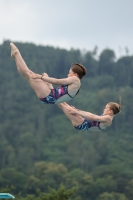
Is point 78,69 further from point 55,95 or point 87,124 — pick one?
point 87,124

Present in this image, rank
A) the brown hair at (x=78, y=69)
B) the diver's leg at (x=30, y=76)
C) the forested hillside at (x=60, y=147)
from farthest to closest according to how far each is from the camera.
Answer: the forested hillside at (x=60, y=147), the brown hair at (x=78, y=69), the diver's leg at (x=30, y=76)

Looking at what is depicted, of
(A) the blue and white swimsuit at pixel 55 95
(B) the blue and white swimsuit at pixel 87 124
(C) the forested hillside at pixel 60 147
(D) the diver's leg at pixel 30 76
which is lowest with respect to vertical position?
(B) the blue and white swimsuit at pixel 87 124

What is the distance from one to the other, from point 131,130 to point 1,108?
30.8 metres

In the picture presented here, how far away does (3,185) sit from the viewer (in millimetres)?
124312

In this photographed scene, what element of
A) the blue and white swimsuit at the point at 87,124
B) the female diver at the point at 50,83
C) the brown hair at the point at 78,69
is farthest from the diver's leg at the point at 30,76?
the blue and white swimsuit at the point at 87,124

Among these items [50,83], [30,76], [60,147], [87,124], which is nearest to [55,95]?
[50,83]

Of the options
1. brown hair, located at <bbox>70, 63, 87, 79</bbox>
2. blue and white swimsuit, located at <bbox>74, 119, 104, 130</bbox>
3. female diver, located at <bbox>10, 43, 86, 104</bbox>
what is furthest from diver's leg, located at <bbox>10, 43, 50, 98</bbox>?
blue and white swimsuit, located at <bbox>74, 119, 104, 130</bbox>

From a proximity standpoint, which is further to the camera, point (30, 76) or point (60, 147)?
point (60, 147)

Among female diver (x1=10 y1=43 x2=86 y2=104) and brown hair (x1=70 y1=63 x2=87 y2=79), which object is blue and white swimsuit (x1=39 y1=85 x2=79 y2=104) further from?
brown hair (x1=70 y1=63 x2=87 y2=79)

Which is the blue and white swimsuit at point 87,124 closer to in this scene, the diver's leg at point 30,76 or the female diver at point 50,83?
the female diver at point 50,83

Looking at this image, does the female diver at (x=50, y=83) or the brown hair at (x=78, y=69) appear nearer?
the female diver at (x=50, y=83)

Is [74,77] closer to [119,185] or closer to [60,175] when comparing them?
[119,185]

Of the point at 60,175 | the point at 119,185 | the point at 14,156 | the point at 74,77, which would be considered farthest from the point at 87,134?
the point at 74,77

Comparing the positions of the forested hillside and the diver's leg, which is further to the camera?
the forested hillside
